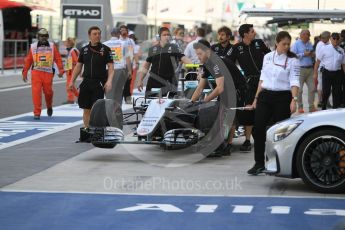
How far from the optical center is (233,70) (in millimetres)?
12750

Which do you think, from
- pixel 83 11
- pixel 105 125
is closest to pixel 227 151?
pixel 105 125

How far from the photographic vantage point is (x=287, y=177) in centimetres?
991

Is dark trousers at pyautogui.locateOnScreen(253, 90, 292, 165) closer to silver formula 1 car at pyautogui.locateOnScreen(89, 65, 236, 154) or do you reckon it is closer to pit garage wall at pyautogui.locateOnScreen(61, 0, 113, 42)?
silver formula 1 car at pyautogui.locateOnScreen(89, 65, 236, 154)

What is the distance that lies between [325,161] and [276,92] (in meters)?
1.52

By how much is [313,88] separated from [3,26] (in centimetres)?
2314

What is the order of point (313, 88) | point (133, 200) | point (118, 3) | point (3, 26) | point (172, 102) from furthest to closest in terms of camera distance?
point (118, 3)
point (3, 26)
point (313, 88)
point (172, 102)
point (133, 200)

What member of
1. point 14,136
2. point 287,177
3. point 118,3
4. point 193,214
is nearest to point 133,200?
point 193,214

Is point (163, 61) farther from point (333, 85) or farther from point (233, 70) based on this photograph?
point (333, 85)

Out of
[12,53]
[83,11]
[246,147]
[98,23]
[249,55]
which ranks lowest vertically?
[246,147]

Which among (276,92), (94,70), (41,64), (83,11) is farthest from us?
(83,11)

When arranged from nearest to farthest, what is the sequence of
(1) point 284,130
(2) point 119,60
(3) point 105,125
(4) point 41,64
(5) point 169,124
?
(1) point 284,130
(5) point 169,124
(3) point 105,125
(4) point 41,64
(2) point 119,60

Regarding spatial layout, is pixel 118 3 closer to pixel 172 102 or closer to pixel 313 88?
pixel 313 88

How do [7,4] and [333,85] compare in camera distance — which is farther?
[7,4]

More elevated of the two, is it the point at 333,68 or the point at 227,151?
the point at 333,68
